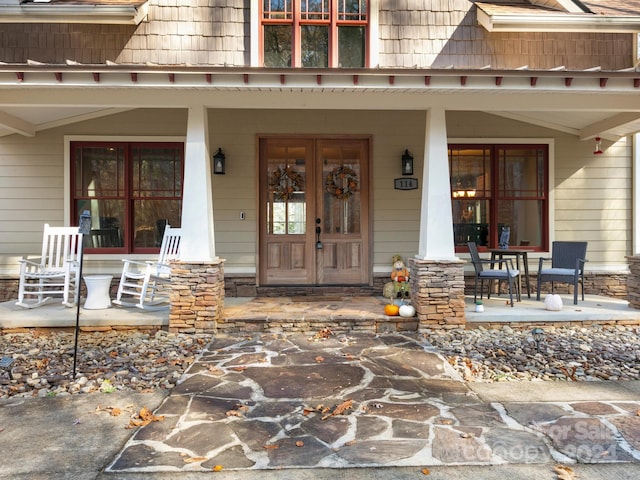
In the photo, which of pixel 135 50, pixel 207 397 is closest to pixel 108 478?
pixel 207 397

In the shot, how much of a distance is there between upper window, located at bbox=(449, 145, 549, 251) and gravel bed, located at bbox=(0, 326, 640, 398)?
76.1 inches

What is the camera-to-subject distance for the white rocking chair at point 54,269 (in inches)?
219

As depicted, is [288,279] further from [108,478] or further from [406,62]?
[108,478]

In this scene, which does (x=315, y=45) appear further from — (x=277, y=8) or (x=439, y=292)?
(x=439, y=292)

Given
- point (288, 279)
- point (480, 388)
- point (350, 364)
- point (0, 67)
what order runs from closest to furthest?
point (480, 388)
point (350, 364)
point (0, 67)
point (288, 279)

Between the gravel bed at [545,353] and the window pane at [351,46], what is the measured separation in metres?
3.71

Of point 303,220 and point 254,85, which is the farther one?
point 303,220

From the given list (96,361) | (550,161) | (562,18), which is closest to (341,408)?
(96,361)

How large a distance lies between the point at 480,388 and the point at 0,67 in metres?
5.01

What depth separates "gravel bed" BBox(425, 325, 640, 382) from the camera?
3.71 metres

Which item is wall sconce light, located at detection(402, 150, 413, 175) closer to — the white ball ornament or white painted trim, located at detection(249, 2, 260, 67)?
the white ball ornament

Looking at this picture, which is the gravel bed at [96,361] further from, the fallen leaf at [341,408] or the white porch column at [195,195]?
the fallen leaf at [341,408]

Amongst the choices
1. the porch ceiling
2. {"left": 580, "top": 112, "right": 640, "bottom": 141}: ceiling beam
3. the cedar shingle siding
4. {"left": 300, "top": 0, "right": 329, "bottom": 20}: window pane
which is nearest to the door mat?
the porch ceiling

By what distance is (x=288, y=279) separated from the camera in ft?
21.7
